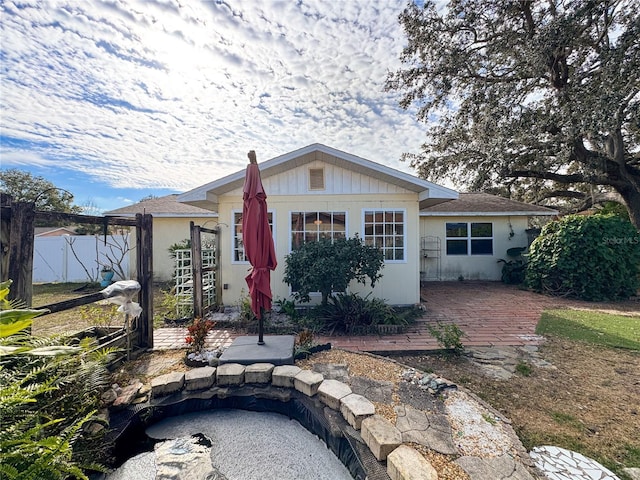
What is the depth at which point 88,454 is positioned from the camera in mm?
2207

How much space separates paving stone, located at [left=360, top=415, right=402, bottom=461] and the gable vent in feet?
17.8

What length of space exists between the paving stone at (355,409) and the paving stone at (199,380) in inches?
62.1

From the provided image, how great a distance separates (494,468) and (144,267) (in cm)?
467

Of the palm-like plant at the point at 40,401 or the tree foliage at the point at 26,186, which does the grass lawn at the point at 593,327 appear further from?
the tree foliage at the point at 26,186

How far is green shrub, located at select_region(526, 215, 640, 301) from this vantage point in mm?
7969

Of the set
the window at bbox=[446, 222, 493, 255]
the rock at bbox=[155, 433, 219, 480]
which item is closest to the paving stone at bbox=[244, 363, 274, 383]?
the rock at bbox=[155, 433, 219, 480]

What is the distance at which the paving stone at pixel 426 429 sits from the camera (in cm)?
221

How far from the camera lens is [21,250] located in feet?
9.12

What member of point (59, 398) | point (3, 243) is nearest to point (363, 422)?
point (59, 398)

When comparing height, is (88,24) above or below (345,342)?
above

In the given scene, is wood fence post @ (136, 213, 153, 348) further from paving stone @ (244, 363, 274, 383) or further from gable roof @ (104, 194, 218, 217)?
gable roof @ (104, 194, 218, 217)

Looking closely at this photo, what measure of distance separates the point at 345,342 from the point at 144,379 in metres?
3.00

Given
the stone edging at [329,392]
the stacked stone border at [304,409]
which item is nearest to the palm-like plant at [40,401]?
the stacked stone border at [304,409]

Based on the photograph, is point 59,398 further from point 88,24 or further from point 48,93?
point 48,93
